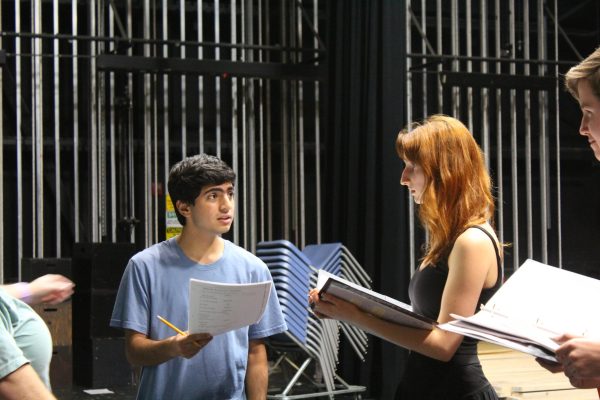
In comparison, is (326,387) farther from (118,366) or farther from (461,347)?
(461,347)

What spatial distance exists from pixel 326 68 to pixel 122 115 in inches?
62.3

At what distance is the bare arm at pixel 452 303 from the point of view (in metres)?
2.34

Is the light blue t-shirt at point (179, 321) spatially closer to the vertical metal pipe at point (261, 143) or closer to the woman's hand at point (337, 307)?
the woman's hand at point (337, 307)

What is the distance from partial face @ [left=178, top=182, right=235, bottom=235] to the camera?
2820mm

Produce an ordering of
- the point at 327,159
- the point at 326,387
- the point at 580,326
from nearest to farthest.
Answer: the point at 580,326
the point at 326,387
the point at 327,159

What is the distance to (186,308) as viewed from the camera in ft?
8.89

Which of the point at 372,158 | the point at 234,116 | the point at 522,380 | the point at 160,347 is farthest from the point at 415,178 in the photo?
the point at 234,116

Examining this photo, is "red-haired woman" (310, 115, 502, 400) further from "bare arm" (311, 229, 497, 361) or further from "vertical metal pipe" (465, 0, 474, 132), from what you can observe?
"vertical metal pipe" (465, 0, 474, 132)

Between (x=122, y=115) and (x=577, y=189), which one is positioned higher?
(x=122, y=115)

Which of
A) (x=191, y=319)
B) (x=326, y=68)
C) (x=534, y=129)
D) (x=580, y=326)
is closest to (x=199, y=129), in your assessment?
(x=326, y=68)

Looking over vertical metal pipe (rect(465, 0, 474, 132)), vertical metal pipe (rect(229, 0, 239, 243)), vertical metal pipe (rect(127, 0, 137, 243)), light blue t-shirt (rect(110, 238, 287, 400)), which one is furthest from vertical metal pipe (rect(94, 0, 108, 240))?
light blue t-shirt (rect(110, 238, 287, 400))

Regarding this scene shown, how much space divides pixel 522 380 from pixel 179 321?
3.01 metres

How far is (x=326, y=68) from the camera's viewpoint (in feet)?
21.1

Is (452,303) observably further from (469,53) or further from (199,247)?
(469,53)
